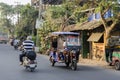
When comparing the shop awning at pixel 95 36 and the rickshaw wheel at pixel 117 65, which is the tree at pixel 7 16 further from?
the rickshaw wheel at pixel 117 65

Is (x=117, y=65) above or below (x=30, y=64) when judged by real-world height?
below

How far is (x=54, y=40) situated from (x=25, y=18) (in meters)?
39.6

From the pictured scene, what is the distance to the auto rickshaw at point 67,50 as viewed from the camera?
20.4 meters

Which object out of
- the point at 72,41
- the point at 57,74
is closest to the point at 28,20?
the point at 72,41

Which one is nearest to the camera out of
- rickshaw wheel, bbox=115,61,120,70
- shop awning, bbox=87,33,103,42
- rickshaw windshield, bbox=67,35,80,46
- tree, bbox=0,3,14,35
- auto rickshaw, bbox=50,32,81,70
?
rickshaw wheel, bbox=115,61,120,70

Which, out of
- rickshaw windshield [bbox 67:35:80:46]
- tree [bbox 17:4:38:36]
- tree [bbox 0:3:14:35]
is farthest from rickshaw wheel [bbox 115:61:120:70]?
tree [bbox 0:3:14:35]

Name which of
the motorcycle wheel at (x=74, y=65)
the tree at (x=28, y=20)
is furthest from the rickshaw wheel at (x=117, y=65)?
the tree at (x=28, y=20)

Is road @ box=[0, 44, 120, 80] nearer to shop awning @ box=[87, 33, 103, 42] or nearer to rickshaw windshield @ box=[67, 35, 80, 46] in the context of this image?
rickshaw windshield @ box=[67, 35, 80, 46]

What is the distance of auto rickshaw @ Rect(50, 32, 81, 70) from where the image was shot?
66.9ft

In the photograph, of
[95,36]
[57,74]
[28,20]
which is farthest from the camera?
[28,20]

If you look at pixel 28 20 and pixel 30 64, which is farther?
pixel 28 20

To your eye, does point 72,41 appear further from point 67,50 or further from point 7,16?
point 7,16

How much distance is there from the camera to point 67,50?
20969mm

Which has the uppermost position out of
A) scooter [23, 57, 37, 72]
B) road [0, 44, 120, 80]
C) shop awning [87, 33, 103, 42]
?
shop awning [87, 33, 103, 42]
